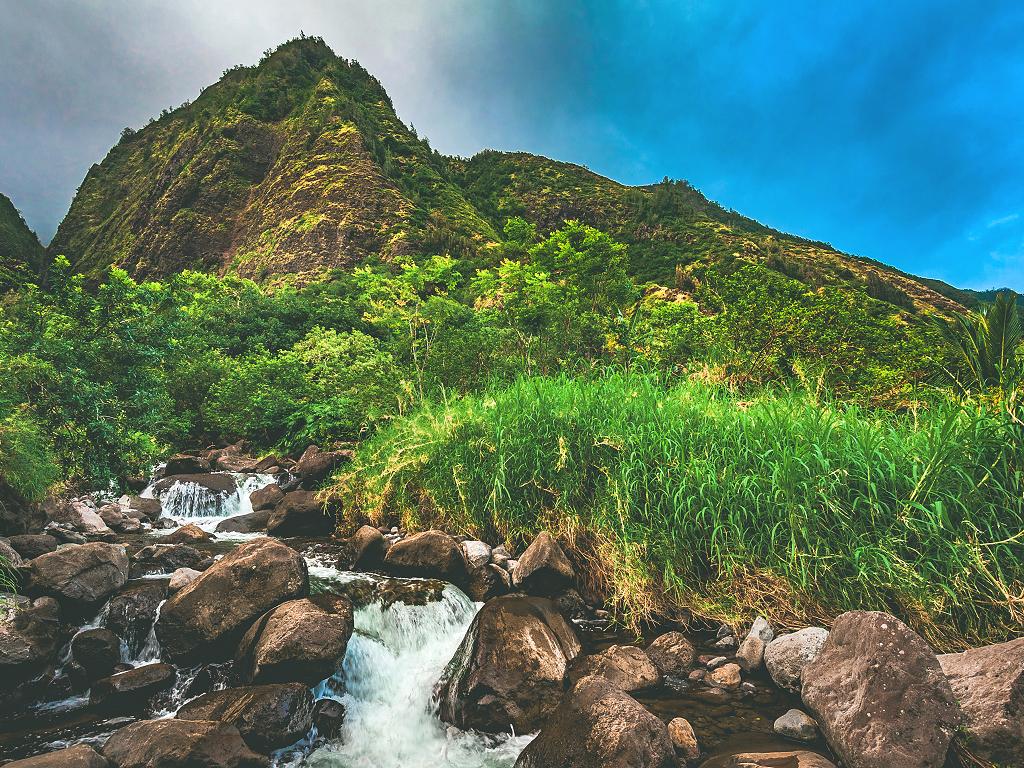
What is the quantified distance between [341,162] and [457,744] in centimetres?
4297

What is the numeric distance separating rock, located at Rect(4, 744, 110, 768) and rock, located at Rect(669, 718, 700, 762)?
317cm

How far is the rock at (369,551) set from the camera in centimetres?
569

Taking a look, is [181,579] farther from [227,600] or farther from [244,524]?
[244,524]

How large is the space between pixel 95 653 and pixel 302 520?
13.0 feet

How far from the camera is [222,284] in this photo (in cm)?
2362

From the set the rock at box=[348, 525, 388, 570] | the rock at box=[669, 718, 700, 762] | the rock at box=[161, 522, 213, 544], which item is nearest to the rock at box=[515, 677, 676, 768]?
the rock at box=[669, 718, 700, 762]

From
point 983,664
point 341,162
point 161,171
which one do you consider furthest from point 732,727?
point 161,171

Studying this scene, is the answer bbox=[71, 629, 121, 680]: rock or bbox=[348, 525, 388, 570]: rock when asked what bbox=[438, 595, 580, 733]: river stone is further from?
bbox=[71, 629, 121, 680]: rock

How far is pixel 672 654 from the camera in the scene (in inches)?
143

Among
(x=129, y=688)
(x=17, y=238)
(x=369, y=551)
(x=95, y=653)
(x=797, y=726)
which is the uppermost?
(x=17, y=238)

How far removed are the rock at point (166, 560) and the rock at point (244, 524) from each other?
2.31 metres

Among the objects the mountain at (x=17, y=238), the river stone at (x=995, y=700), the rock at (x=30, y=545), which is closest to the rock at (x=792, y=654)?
the river stone at (x=995, y=700)

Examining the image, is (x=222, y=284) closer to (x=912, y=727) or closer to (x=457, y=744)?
(x=457, y=744)

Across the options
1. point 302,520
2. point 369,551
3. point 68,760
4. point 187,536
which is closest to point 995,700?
point 68,760
